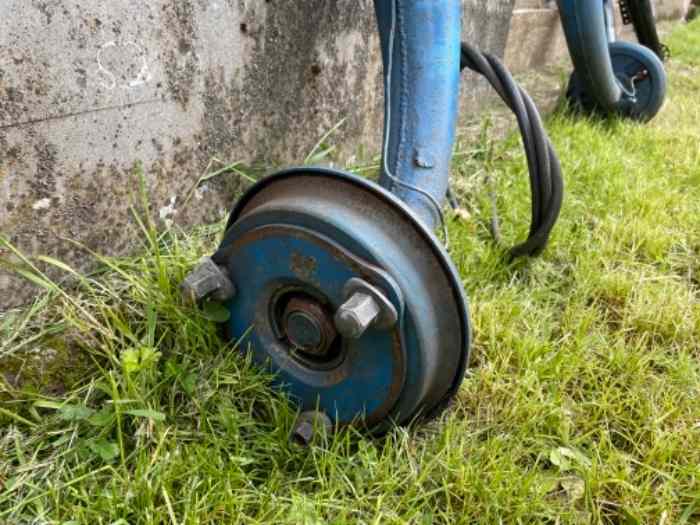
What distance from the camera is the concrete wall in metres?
1.05

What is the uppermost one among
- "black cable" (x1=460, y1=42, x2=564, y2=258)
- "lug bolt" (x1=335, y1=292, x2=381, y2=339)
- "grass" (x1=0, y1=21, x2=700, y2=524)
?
"black cable" (x1=460, y1=42, x2=564, y2=258)

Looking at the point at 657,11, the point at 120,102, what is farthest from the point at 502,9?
the point at 657,11

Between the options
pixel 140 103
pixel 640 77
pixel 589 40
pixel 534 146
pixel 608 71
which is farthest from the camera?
pixel 640 77

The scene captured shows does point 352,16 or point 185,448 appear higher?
point 352,16

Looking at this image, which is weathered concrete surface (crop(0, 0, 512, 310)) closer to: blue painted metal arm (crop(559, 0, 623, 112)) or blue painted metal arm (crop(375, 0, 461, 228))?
blue painted metal arm (crop(375, 0, 461, 228))

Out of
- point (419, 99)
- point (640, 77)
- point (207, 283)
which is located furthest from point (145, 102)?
point (640, 77)

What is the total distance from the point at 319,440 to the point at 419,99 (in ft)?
2.36

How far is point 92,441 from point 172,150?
0.64 m

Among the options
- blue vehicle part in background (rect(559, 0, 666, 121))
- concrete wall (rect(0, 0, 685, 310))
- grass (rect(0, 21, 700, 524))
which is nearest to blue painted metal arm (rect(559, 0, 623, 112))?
blue vehicle part in background (rect(559, 0, 666, 121))

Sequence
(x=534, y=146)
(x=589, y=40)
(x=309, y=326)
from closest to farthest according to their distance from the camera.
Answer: (x=309, y=326) → (x=534, y=146) → (x=589, y=40)

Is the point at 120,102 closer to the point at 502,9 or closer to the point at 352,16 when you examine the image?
the point at 352,16

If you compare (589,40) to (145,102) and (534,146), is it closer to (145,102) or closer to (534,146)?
(534,146)

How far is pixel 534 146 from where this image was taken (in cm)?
145

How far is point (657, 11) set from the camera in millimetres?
6887
